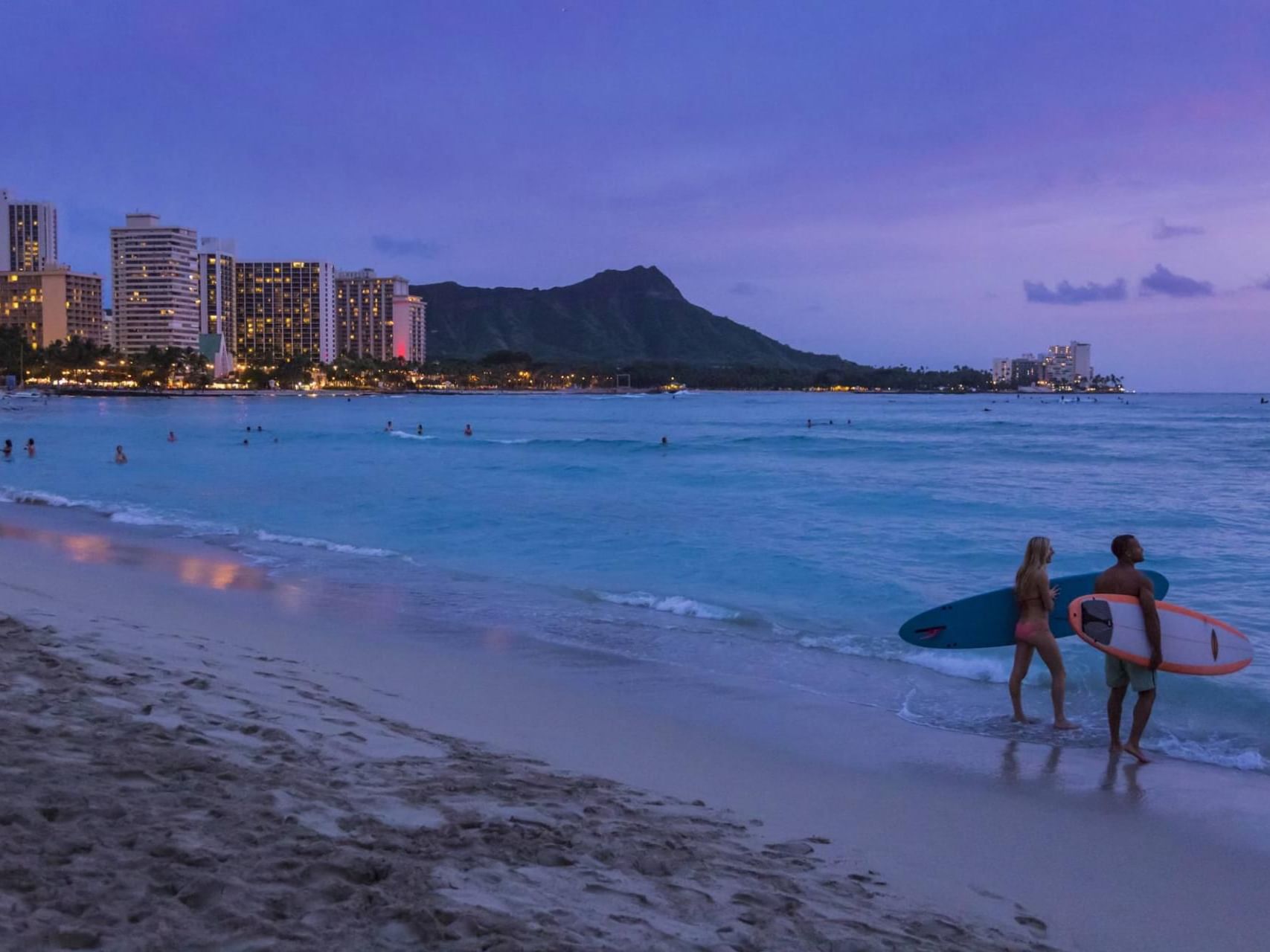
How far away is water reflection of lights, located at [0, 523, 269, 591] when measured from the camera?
1285 cm

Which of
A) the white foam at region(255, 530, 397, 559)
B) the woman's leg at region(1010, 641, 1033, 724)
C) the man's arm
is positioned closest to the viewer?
the man's arm

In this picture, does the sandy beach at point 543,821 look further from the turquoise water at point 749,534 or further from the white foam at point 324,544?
the white foam at point 324,544

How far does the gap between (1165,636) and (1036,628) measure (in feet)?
2.86

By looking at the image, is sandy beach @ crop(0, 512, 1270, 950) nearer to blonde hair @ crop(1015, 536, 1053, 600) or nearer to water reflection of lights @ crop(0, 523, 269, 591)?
blonde hair @ crop(1015, 536, 1053, 600)

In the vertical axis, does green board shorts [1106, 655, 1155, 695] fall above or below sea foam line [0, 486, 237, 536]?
above

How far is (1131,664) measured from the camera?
6609 millimetres

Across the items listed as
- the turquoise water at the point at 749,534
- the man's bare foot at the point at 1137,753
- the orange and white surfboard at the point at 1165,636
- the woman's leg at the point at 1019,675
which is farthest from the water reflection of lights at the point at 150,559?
the man's bare foot at the point at 1137,753

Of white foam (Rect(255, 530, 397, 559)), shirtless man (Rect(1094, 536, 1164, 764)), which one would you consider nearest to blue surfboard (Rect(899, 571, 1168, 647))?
shirtless man (Rect(1094, 536, 1164, 764))

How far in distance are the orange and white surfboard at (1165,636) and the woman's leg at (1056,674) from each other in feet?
1.91

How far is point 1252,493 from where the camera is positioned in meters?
28.3

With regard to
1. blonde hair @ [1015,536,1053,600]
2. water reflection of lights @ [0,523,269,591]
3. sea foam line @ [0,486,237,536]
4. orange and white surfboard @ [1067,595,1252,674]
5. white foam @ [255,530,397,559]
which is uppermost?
blonde hair @ [1015,536,1053,600]

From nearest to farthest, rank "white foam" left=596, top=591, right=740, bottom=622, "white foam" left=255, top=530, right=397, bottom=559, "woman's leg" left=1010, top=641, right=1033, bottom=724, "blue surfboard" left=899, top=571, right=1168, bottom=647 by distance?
"woman's leg" left=1010, top=641, right=1033, bottom=724 → "blue surfboard" left=899, top=571, right=1168, bottom=647 → "white foam" left=596, top=591, right=740, bottom=622 → "white foam" left=255, top=530, right=397, bottom=559

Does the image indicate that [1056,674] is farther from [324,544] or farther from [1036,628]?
[324,544]

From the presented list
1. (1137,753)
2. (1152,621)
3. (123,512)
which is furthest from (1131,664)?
(123,512)
